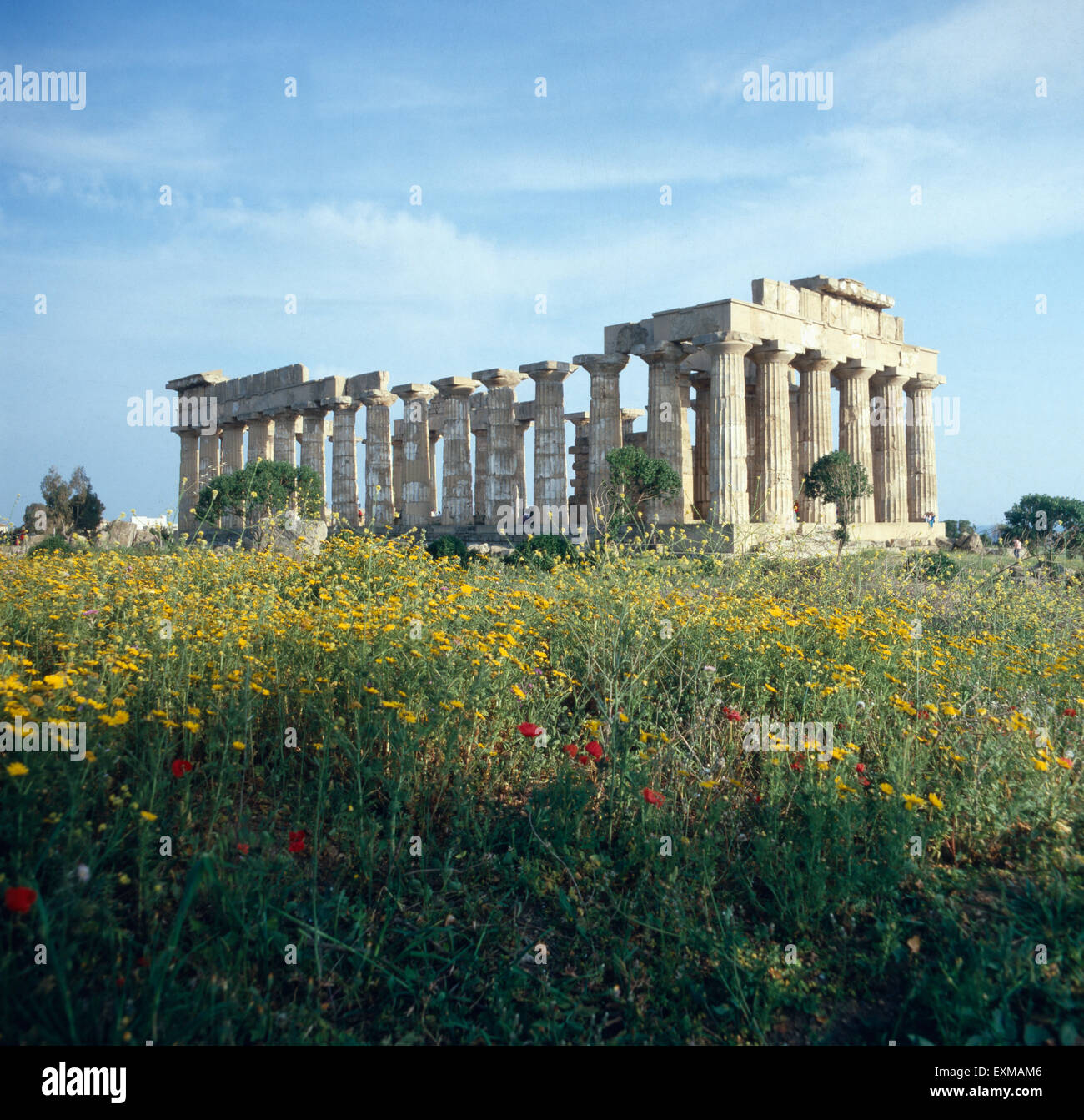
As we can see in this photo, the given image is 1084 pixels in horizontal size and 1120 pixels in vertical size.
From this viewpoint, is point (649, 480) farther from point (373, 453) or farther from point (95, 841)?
point (95, 841)

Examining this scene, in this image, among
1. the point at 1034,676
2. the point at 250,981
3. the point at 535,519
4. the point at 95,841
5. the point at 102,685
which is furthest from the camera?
the point at 535,519

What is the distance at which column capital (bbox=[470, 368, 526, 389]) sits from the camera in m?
29.0

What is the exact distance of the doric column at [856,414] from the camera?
27.7m

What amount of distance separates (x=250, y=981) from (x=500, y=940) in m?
1.02

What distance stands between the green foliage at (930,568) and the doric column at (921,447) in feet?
47.4

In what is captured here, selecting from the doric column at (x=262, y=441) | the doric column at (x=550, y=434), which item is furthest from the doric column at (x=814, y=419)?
the doric column at (x=262, y=441)

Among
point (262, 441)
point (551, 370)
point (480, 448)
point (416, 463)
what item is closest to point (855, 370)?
point (551, 370)

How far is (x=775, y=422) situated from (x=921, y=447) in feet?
28.0

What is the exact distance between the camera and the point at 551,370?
2788cm

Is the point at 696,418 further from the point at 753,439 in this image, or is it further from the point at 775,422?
the point at 775,422

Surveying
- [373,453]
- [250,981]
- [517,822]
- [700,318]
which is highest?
[700,318]

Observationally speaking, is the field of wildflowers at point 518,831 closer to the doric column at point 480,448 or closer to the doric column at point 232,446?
the doric column at point 480,448
